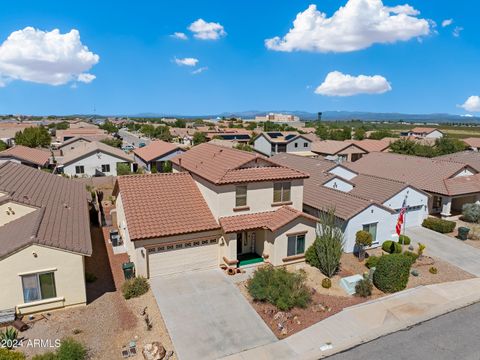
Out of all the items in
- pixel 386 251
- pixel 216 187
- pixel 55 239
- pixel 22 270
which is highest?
pixel 216 187

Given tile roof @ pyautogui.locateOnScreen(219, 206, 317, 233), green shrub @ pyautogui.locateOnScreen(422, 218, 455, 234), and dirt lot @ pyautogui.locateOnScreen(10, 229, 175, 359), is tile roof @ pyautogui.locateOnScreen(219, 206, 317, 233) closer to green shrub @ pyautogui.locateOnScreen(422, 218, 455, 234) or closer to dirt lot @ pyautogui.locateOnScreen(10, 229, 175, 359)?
dirt lot @ pyautogui.locateOnScreen(10, 229, 175, 359)

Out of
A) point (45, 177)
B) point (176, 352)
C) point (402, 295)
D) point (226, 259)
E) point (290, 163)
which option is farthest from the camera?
point (290, 163)

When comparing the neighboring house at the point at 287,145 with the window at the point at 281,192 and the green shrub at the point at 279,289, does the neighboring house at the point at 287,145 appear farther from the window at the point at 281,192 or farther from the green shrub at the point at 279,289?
the green shrub at the point at 279,289

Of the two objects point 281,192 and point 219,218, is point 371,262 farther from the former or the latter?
point 219,218

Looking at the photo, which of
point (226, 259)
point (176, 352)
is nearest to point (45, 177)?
point (226, 259)

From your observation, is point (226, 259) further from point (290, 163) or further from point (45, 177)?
point (290, 163)

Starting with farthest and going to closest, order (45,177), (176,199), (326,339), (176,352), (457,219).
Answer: (457,219) → (45,177) → (176,199) → (326,339) → (176,352)
